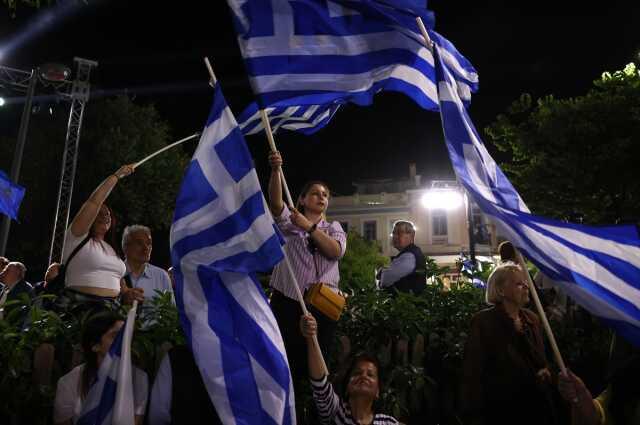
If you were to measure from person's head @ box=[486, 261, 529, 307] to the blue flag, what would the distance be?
6.38m

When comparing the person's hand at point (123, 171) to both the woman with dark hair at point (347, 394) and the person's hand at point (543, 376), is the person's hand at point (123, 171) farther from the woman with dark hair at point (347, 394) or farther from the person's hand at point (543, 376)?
the person's hand at point (543, 376)

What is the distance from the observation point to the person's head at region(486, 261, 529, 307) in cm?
387

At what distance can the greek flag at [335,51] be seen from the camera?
12.9 ft

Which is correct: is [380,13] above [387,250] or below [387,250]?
above

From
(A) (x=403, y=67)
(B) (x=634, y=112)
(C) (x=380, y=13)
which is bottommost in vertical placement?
(A) (x=403, y=67)

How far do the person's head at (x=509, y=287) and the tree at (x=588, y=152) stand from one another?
1661 centimetres

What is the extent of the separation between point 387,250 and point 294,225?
42.7m

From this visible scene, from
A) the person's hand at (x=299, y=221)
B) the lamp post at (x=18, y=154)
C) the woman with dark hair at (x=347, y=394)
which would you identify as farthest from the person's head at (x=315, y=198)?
the lamp post at (x=18, y=154)

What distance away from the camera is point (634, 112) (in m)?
18.5

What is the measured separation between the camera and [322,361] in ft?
11.4

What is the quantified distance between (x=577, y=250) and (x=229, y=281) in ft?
6.64

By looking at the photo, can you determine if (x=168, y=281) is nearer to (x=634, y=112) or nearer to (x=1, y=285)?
(x=1, y=285)

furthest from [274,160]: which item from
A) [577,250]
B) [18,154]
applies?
[18,154]

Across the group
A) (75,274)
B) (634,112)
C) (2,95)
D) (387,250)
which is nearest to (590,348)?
(75,274)
